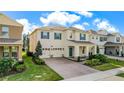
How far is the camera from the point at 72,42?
37.1 feet

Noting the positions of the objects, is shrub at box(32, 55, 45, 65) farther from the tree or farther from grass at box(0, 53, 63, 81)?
the tree

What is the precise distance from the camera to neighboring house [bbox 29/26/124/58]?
10141 millimetres

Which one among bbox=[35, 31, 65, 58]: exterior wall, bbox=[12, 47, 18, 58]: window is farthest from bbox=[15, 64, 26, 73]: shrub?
bbox=[35, 31, 65, 58]: exterior wall

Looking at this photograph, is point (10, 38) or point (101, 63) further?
point (101, 63)

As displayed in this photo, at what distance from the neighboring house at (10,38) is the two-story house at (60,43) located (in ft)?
2.96

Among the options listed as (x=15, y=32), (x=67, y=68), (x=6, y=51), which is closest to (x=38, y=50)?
(x=15, y=32)

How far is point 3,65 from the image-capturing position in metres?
8.30

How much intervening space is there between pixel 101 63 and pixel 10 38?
17.5 ft

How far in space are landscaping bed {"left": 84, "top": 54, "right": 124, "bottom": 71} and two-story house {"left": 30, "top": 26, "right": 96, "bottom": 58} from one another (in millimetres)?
438

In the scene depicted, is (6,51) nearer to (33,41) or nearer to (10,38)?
(10,38)

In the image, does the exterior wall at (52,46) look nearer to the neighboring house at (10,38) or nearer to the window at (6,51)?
the neighboring house at (10,38)
